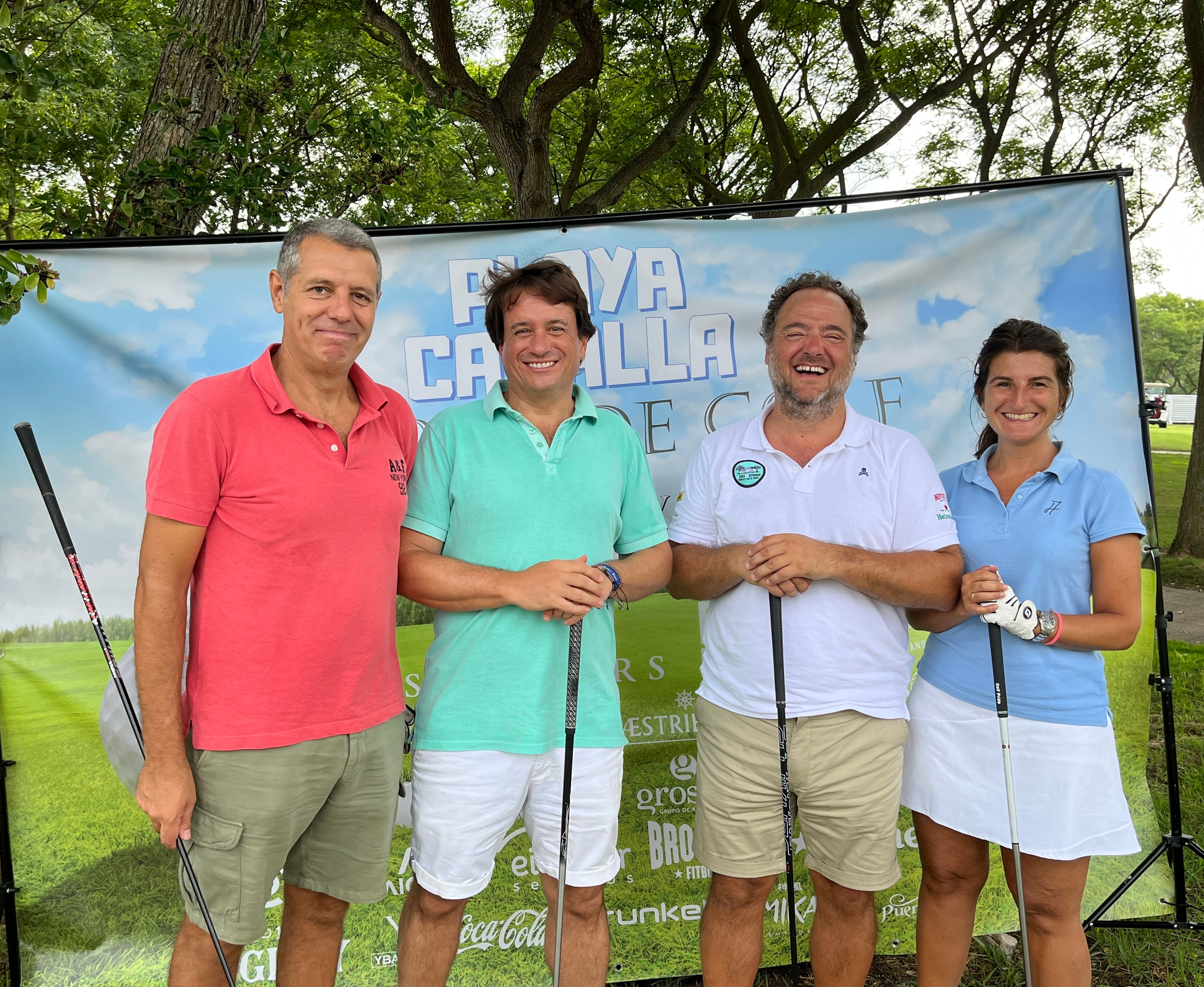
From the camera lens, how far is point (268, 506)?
1952 mm

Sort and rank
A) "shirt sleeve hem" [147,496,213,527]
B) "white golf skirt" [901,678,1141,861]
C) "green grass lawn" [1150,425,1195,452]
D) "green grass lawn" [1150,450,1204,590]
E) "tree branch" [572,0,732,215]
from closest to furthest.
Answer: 1. "shirt sleeve hem" [147,496,213,527]
2. "white golf skirt" [901,678,1141,861]
3. "green grass lawn" [1150,450,1204,590]
4. "tree branch" [572,0,732,215]
5. "green grass lawn" [1150,425,1195,452]

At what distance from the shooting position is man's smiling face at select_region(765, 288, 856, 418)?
2.46 m

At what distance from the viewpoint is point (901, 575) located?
7.52ft

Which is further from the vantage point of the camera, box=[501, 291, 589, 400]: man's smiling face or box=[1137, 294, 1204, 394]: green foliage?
box=[1137, 294, 1204, 394]: green foliage

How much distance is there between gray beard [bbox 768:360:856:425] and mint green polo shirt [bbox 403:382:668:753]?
56 cm

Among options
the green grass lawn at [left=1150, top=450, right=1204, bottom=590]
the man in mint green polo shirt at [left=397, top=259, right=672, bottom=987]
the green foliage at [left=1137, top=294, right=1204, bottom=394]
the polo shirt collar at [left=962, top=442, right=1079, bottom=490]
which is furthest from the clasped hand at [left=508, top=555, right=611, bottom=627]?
the green foliage at [left=1137, top=294, right=1204, bottom=394]

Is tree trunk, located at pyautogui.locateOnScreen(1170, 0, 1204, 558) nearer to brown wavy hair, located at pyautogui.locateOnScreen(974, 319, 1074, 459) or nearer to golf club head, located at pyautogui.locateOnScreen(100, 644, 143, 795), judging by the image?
brown wavy hair, located at pyautogui.locateOnScreen(974, 319, 1074, 459)

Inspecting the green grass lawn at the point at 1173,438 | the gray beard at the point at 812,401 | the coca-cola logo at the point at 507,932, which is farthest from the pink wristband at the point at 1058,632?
the green grass lawn at the point at 1173,438

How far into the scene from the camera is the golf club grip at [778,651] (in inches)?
89.6

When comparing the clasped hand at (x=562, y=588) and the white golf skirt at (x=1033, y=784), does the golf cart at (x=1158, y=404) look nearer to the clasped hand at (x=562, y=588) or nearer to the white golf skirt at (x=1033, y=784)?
the white golf skirt at (x=1033, y=784)

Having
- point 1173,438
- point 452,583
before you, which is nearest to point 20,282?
point 452,583

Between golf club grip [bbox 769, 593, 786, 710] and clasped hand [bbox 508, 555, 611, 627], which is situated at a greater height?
clasped hand [bbox 508, 555, 611, 627]

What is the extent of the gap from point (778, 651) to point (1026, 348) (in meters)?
1.12

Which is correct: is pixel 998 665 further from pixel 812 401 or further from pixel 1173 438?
pixel 1173 438
